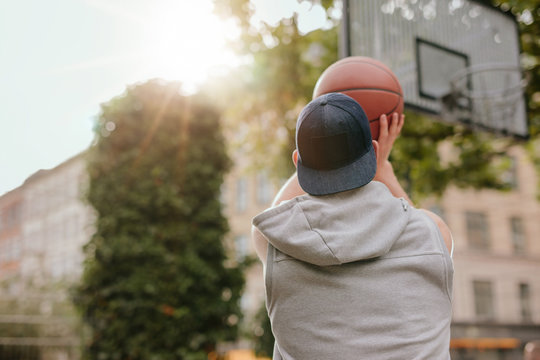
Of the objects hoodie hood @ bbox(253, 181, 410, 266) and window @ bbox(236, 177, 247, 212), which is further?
window @ bbox(236, 177, 247, 212)

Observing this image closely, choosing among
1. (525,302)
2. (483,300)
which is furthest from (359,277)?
(525,302)

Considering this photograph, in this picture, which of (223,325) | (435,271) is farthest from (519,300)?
(435,271)

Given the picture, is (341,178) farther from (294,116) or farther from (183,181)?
(294,116)

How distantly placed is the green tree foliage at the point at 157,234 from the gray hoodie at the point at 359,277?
6.54m

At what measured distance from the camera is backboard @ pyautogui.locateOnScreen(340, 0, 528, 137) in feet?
18.4

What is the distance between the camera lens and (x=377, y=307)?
1.49 metres

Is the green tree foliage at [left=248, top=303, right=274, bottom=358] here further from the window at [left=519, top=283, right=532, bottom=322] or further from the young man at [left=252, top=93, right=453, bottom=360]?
the window at [left=519, top=283, right=532, bottom=322]

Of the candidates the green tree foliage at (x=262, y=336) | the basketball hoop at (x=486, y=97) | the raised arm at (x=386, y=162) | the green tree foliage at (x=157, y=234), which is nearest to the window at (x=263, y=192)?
the green tree foliage at (x=262, y=336)

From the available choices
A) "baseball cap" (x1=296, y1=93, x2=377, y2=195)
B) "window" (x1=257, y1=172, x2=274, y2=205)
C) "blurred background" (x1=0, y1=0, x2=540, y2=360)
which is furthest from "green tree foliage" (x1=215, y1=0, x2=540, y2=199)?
"window" (x1=257, y1=172, x2=274, y2=205)

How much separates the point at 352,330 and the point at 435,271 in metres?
0.29

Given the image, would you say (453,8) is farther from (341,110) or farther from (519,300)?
(519,300)

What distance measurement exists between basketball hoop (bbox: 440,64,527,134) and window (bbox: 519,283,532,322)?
22.8 meters

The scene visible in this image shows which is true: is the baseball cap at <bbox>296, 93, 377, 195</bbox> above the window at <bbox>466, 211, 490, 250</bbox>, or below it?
above

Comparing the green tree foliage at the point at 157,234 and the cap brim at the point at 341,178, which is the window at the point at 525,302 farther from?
the cap brim at the point at 341,178
